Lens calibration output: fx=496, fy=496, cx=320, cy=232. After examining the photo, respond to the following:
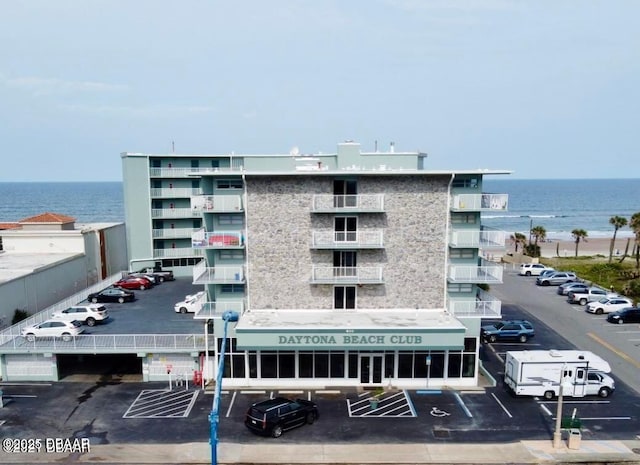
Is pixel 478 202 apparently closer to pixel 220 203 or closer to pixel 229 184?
pixel 229 184

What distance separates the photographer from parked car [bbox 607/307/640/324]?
4360 cm

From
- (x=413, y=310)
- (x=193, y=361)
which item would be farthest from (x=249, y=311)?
(x=413, y=310)

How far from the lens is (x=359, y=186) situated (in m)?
31.3

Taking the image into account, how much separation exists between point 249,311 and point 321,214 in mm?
7877

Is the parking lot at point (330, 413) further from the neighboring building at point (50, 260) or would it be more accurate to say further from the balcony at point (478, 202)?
the balcony at point (478, 202)

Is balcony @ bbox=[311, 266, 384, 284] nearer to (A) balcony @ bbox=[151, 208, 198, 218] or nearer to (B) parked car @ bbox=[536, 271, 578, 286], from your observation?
(A) balcony @ bbox=[151, 208, 198, 218]

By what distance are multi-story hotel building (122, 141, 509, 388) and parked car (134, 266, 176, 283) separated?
71.7ft

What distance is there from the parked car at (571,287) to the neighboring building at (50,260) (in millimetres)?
50148

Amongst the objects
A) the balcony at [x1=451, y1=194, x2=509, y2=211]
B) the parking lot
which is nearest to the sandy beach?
the balcony at [x1=451, y1=194, x2=509, y2=211]

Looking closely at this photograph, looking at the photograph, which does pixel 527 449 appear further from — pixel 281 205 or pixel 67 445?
pixel 67 445

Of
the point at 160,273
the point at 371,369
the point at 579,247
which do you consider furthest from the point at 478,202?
the point at 579,247

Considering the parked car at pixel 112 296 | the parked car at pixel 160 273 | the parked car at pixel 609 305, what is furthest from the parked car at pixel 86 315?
the parked car at pixel 609 305

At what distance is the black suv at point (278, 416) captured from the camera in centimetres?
2480

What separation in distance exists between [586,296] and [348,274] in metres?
30.7
